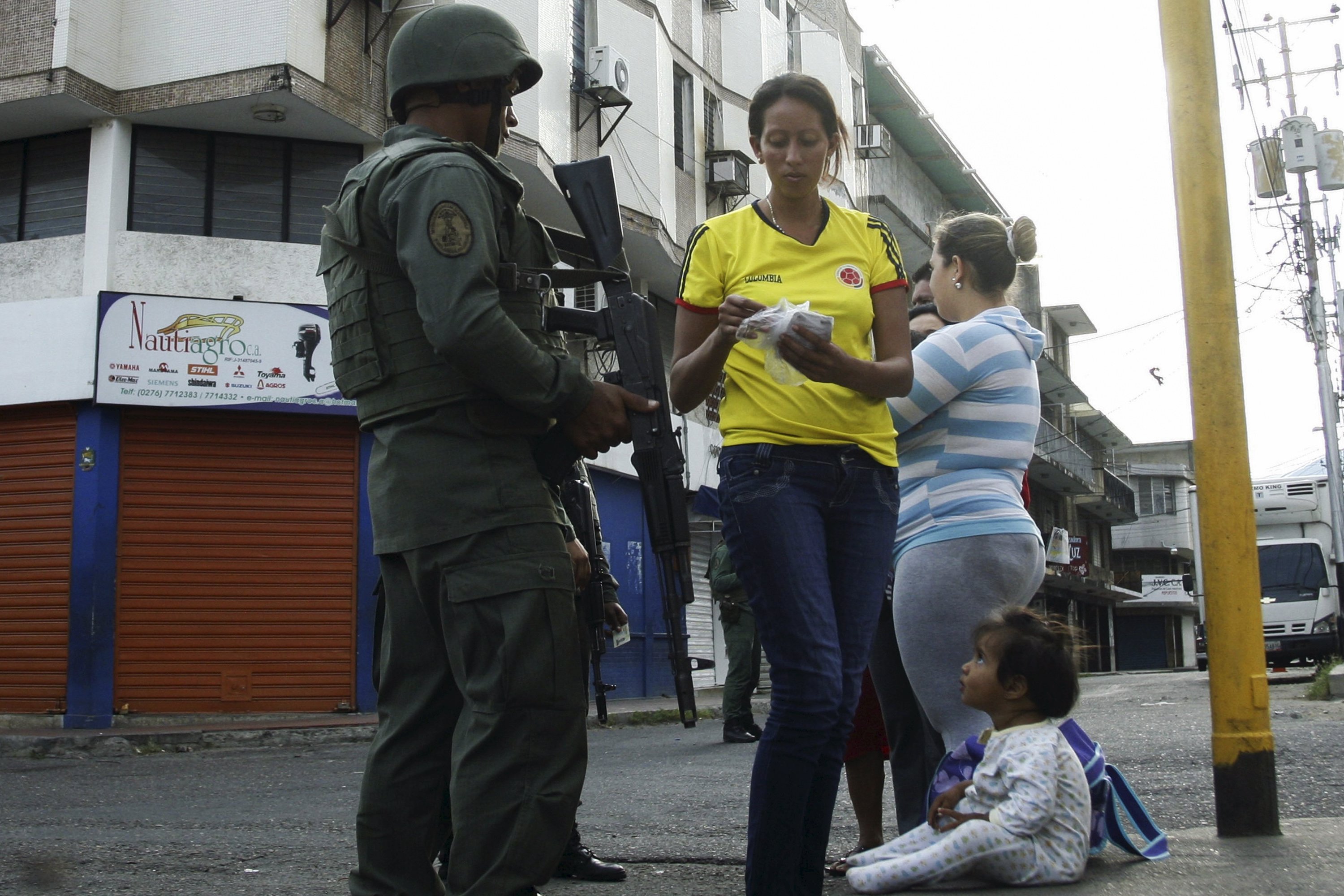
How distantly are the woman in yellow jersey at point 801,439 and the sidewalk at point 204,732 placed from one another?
7.32 metres

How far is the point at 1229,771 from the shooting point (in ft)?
12.0

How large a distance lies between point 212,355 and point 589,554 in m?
10.4

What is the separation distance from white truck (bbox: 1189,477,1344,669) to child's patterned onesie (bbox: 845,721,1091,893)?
73.2 ft

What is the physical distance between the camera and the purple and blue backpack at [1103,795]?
3369 mm

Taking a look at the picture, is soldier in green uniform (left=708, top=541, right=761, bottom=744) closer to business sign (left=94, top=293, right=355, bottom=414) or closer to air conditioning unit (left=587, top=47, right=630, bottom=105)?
business sign (left=94, top=293, right=355, bottom=414)

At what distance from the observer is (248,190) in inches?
559

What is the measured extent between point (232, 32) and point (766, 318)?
12153 millimetres

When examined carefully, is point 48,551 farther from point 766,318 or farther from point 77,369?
point 766,318

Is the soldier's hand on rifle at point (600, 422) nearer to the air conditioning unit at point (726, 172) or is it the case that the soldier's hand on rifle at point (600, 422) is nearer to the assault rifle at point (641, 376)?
the assault rifle at point (641, 376)

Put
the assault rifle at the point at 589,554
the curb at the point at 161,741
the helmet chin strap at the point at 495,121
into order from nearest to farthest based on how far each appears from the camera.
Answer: the helmet chin strap at the point at 495,121 < the assault rifle at the point at 589,554 < the curb at the point at 161,741

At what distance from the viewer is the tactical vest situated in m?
2.70

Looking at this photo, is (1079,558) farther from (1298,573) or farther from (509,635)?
(509,635)

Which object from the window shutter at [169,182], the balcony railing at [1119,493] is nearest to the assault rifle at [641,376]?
the window shutter at [169,182]

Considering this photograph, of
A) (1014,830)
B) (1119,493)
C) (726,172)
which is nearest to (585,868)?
(1014,830)
